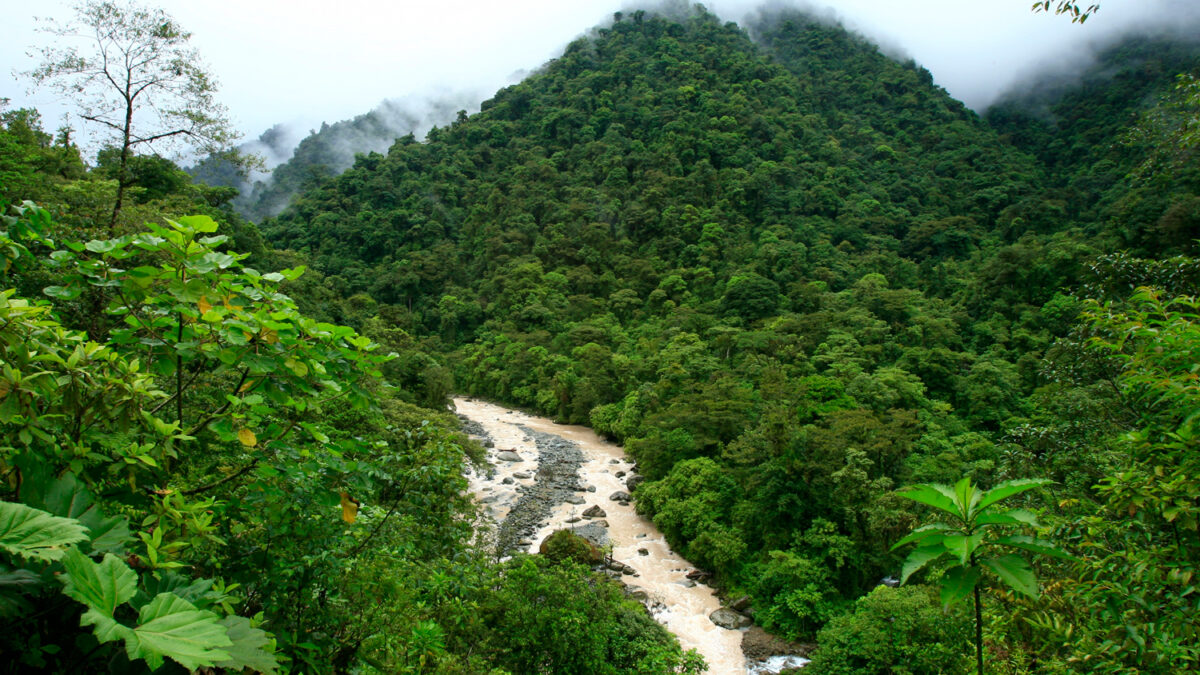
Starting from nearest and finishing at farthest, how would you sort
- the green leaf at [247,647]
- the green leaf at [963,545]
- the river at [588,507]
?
the green leaf at [247,647], the green leaf at [963,545], the river at [588,507]

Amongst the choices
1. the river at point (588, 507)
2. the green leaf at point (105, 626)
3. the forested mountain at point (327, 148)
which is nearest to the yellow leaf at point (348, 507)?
the green leaf at point (105, 626)

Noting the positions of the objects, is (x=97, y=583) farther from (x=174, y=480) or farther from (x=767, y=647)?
(x=767, y=647)

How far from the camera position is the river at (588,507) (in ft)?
38.4

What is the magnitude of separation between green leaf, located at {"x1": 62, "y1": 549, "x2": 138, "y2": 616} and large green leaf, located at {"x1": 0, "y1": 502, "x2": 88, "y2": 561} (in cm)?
4

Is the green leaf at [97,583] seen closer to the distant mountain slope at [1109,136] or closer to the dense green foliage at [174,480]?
the dense green foliage at [174,480]

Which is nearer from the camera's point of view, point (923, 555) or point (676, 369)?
point (923, 555)

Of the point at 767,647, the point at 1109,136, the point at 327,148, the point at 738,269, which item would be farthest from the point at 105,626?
the point at 327,148

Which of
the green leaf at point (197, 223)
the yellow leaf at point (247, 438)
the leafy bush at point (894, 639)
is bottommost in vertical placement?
the leafy bush at point (894, 639)

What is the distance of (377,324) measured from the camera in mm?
26047

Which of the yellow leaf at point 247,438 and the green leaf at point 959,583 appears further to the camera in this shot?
the yellow leaf at point 247,438

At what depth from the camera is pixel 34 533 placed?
1237 mm

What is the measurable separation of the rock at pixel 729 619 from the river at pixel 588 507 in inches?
4.7

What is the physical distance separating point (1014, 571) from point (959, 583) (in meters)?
0.19

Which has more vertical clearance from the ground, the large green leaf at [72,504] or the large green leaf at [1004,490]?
the large green leaf at [1004,490]
